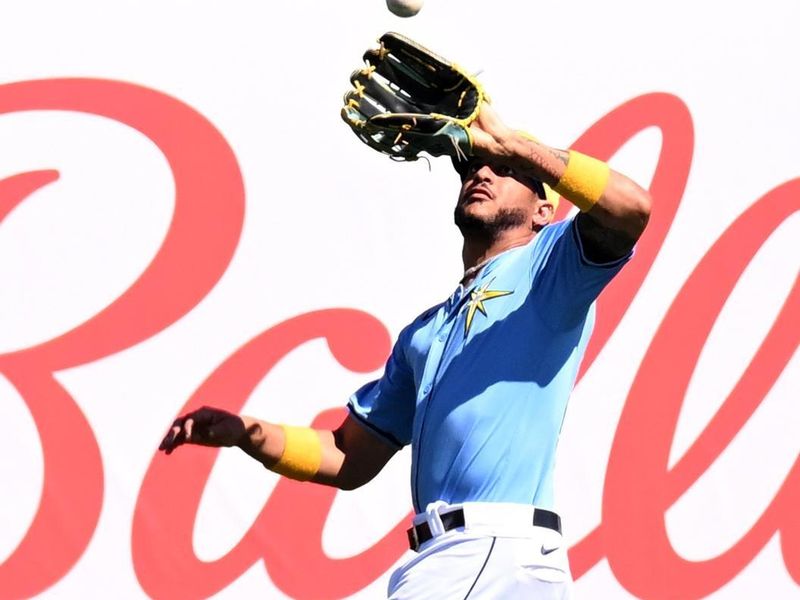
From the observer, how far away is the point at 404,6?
11.3 feet

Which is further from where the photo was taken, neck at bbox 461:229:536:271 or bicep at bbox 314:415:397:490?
bicep at bbox 314:415:397:490

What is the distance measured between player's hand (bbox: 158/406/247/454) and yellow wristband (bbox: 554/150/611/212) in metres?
0.91

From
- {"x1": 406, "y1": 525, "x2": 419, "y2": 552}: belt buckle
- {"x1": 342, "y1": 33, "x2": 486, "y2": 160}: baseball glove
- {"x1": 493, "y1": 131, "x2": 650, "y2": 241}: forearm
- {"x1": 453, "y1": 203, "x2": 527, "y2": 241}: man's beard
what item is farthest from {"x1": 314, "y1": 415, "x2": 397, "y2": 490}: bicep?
{"x1": 493, "y1": 131, "x2": 650, "y2": 241}: forearm

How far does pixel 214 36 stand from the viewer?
4.80 metres

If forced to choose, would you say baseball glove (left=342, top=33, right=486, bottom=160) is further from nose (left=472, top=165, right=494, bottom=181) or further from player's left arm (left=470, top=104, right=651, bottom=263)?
nose (left=472, top=165, right=494, bottom=181)

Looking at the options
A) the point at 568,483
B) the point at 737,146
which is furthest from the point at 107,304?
the point at 737,146

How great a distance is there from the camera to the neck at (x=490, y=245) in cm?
317

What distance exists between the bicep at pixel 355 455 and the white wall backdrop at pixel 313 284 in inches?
52.6

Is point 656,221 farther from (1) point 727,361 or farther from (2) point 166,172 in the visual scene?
(2) point 166,172

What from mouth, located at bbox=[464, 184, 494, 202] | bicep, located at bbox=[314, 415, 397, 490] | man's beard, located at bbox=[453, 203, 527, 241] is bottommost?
bicep, located at bbox=[314, 415, 397, 490]

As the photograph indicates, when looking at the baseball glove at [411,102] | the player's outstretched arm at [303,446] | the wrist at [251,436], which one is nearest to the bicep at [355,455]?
the player's outstretched arm at [303,446]

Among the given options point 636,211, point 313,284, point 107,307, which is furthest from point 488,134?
point 107,307

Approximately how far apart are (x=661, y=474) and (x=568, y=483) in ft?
1.19

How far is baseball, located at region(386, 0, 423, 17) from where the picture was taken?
3424 millimetres
